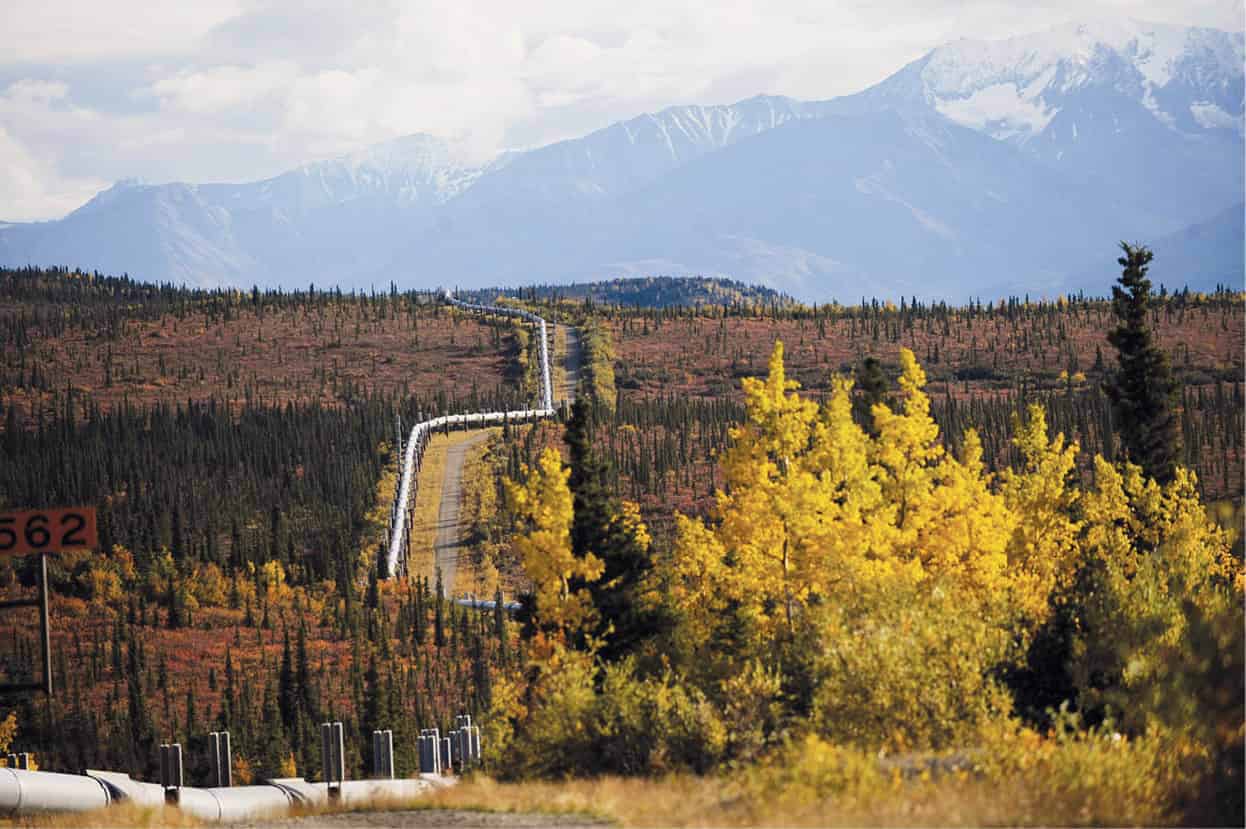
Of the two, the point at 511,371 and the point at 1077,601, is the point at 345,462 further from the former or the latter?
the point at 1077,601

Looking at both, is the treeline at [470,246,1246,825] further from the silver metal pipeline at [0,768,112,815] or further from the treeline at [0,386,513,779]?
the treeline at [0,386,513,779]

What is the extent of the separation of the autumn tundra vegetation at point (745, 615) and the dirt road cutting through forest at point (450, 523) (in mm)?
1090

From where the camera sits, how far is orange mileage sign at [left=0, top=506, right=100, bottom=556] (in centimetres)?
2817

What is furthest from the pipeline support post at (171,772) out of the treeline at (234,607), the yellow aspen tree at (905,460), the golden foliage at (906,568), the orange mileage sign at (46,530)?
the treeline at (234,607)

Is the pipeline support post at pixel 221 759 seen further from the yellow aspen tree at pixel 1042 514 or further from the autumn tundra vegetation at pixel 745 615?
the yellow aspen tree at pixel 1042 514

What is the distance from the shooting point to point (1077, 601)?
31.8m

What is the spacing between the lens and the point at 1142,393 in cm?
5919

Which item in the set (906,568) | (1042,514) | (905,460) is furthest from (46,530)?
(1042,514)

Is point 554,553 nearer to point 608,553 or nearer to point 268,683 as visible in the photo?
point 608,553

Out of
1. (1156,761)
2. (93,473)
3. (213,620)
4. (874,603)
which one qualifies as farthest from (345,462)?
(1156,761)

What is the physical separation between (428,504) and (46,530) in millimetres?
69659

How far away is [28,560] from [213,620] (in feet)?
77.3

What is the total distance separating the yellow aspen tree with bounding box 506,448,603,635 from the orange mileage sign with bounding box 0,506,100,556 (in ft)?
46.7

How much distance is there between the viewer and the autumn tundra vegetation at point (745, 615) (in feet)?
81.4
